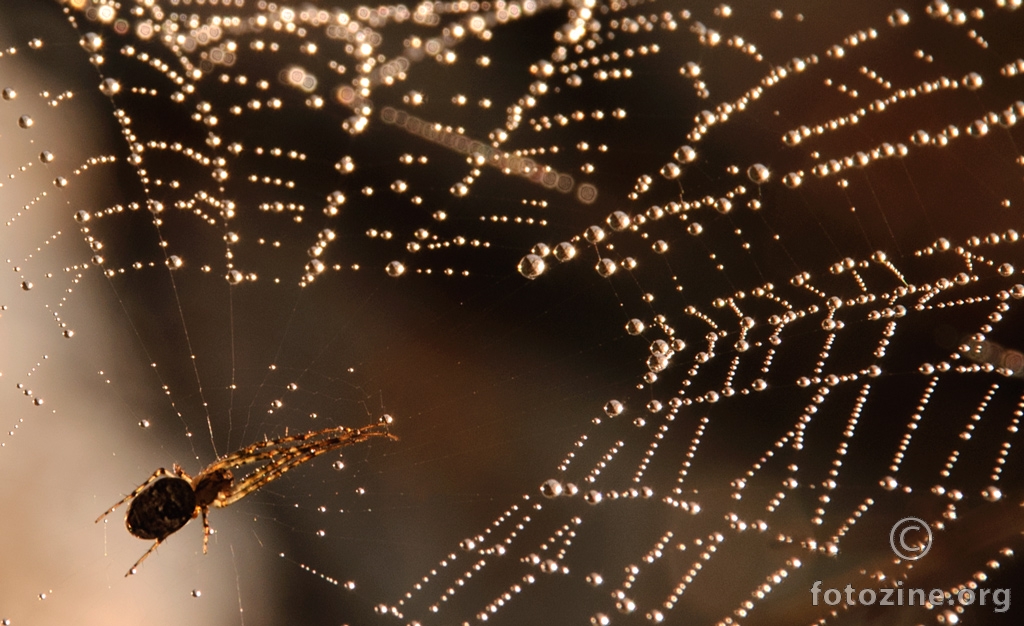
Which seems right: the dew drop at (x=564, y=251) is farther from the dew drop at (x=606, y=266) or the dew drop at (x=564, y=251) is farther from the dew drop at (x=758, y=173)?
the dew drop at (x=758, y=173)

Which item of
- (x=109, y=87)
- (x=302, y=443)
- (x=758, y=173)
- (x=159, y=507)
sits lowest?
Result: (x=159, y=507)

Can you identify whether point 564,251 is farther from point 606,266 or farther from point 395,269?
point 395,269

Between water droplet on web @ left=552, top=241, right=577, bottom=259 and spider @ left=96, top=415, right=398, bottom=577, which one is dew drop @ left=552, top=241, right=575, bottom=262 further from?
spider @ left=96, top=415, right=398, bottom=577

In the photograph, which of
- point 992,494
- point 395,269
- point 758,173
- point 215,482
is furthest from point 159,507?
point 992,494

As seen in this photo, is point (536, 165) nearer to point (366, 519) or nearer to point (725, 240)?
point (725, 240)

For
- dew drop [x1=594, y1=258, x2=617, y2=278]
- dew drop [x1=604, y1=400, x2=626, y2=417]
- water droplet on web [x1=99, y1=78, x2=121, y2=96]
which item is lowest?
water droplet on web [x1=99, y1=78, x2=121, y2=96]

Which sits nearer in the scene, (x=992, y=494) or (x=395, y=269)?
(x=992, y=494)

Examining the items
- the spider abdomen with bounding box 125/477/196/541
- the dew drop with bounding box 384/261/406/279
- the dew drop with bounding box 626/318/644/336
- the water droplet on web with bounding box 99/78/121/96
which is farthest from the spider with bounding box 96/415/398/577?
the water droplet on web with bounding box 99/78/121/96
